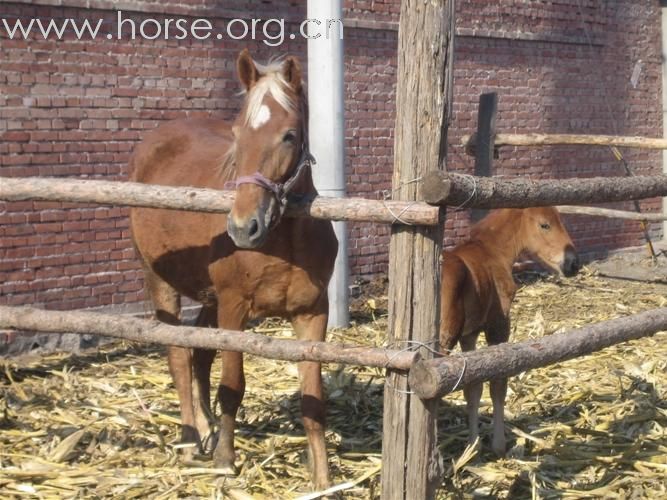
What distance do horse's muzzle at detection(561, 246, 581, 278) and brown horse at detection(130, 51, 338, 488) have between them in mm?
1983

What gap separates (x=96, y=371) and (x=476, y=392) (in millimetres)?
3279

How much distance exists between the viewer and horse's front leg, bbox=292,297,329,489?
4.94 meters

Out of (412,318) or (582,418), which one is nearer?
(412,318)

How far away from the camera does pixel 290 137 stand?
178 inches

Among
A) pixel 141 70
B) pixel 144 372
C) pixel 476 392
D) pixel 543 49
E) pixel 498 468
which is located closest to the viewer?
pixel 498 468

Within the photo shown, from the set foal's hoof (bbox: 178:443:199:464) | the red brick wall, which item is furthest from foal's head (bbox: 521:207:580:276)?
the red brick wall

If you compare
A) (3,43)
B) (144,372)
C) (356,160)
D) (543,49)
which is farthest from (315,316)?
(543,49)

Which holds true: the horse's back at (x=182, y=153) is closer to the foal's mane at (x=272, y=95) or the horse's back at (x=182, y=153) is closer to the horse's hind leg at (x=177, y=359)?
the horse's hind leg at (x=177, y=359)

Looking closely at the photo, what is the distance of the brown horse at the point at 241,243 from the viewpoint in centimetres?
442

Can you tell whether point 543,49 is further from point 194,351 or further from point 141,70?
point 194,351

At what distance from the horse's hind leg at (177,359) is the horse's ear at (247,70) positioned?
5.39ft

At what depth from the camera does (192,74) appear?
9180mm

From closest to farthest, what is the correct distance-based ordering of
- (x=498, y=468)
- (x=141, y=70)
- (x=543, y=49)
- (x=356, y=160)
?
1. (x=498, y=468)
2. (x=141, y=70)
3. (x=356, y=160)
4. (x=543, y=49)

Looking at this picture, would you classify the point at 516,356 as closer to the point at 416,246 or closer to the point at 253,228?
the point at 416,246
